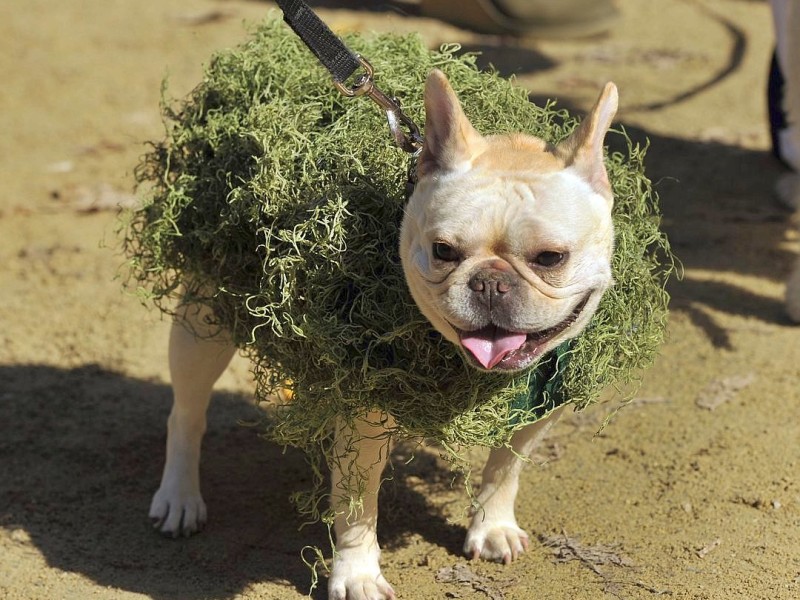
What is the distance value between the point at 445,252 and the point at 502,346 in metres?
0.28

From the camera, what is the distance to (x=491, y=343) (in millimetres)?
2773

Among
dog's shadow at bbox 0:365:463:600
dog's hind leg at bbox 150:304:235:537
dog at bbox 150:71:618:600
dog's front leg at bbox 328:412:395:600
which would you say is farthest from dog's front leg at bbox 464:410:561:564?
dog's hind leg at bbox 150:304:235:537

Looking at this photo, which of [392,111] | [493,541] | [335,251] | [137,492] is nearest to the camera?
[335,251]

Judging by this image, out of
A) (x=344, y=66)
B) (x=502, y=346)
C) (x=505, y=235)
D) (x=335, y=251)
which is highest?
(x=344, y=66)

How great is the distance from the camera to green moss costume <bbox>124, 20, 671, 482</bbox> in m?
3.05

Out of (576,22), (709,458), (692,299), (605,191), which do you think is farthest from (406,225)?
(576,22)

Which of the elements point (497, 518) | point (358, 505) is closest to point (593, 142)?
point (358, 505)

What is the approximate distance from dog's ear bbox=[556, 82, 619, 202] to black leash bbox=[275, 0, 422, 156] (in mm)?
498

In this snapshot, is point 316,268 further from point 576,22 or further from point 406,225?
point 576,22

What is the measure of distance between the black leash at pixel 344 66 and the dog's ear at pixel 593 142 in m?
0.50

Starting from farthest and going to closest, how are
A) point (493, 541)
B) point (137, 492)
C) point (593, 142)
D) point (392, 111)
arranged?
point (137, 492), point (493, 541), point (392, 111), point (593, 142)

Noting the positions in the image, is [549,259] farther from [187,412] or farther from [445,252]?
[187,412]

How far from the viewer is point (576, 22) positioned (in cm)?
798

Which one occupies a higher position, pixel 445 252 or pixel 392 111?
pixel 392 111
